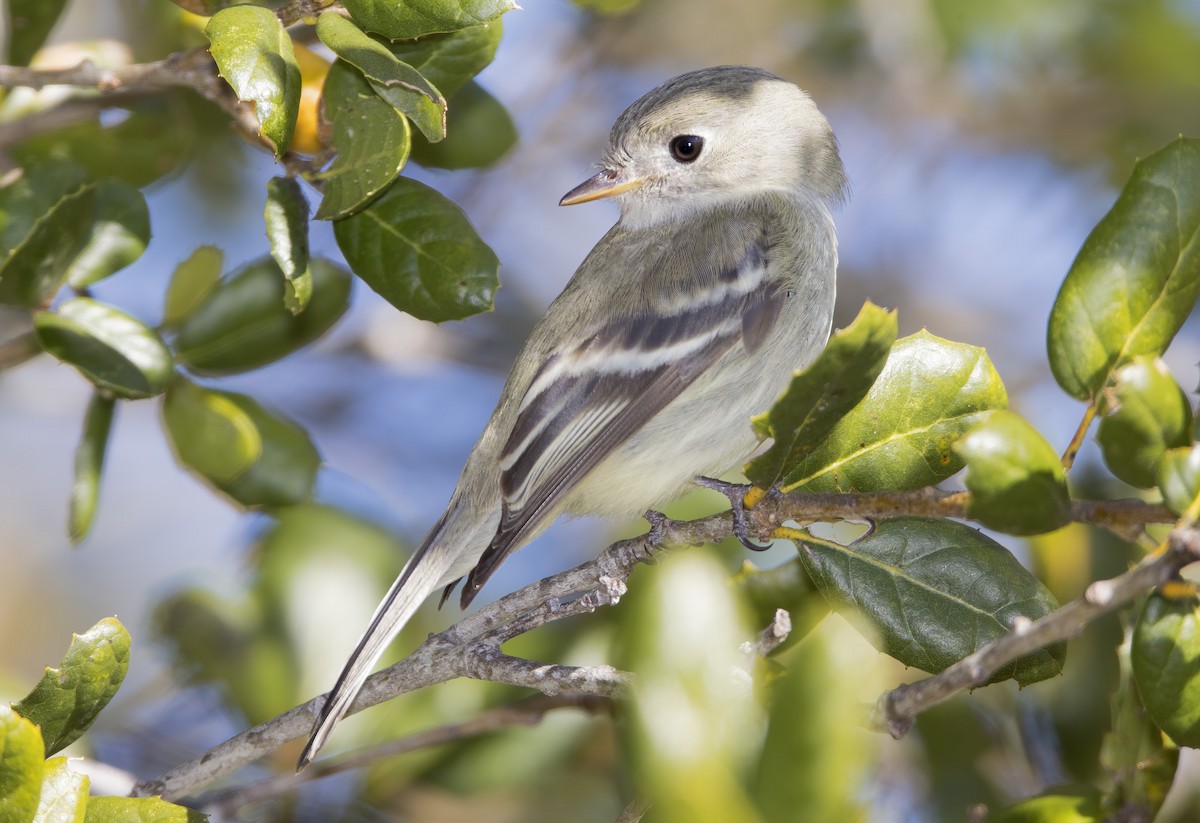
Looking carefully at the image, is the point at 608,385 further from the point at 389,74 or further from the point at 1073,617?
the point at 1073,617

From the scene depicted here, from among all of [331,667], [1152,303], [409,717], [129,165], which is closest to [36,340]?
[129,165]

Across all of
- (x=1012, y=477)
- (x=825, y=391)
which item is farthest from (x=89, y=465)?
(x=1012, y=477)

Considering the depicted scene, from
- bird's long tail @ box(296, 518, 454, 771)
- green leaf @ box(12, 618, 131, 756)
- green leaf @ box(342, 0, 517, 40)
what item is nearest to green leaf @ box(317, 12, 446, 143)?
green leaf @ box(342, 0, 517, 40)

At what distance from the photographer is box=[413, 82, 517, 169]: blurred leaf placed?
A: 2510mm

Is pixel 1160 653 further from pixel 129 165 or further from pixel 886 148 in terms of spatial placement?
pixel 886 148

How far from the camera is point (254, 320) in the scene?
2.46m

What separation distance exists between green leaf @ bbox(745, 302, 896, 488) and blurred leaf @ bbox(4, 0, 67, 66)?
5.86 ft

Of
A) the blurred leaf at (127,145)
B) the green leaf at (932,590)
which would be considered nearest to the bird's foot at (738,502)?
the green leaf at (932,590)

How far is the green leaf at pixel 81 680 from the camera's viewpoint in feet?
5.43

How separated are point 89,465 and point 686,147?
71.5 inches

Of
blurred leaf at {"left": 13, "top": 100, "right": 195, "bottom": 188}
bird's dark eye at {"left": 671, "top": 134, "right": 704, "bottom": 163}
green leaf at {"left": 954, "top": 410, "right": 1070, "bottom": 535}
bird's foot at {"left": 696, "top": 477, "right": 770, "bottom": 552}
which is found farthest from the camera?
bird's dark eye at {"left": 671, "top": 134, "right": 704, "bottom": 163}

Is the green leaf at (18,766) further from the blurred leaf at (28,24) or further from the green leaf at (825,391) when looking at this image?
the blurred leaf at (28,24)

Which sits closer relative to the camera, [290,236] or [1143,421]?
[1143,421]

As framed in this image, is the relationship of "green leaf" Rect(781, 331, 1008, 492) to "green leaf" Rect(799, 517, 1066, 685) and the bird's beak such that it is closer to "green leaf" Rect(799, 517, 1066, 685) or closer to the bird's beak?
"green leaf" Rect(799, 517, 1066, 685)
